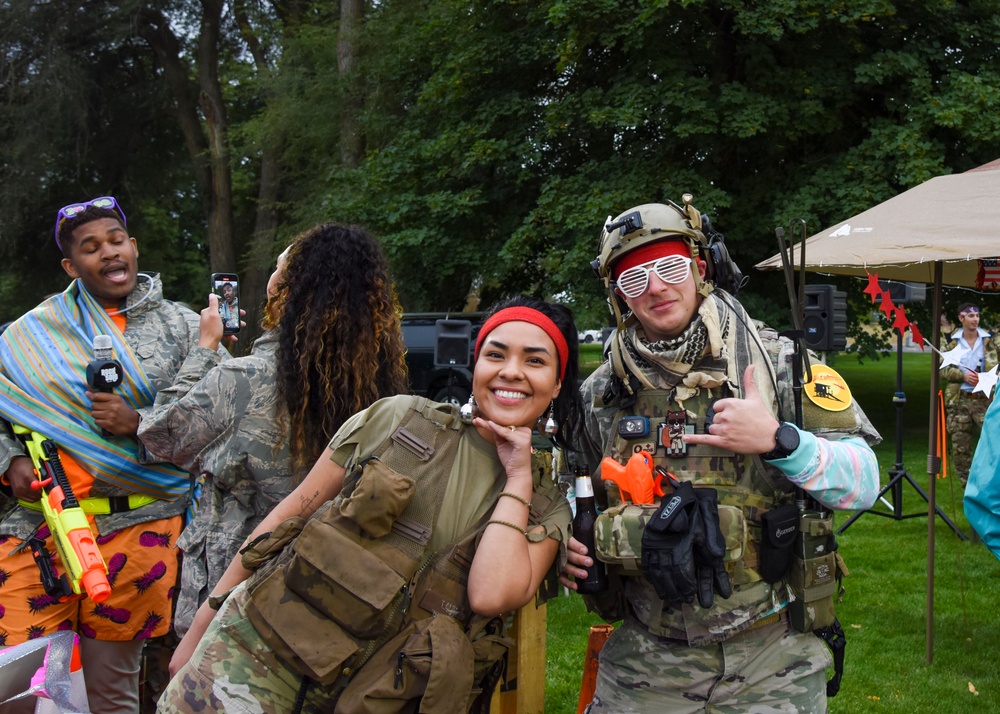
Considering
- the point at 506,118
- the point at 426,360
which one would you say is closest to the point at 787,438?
the point at 426,360

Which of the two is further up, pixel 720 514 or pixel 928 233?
pixel 928 233

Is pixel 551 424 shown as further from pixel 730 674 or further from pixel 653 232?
pixel 730 674

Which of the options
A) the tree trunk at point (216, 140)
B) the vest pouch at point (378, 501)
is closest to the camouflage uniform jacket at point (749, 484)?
the vest pouch at point (378, 501)

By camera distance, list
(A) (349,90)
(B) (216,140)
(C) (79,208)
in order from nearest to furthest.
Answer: (C) (79,208) → (A) (349,90) → (B) (216,140)

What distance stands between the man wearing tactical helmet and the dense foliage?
10054mm

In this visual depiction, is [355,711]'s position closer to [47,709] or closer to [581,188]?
[47,709]

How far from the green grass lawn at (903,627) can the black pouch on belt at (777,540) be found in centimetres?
286

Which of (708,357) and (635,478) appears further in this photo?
(708,357)

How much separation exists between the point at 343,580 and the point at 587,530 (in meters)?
0.72

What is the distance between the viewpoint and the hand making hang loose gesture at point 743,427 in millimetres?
2215

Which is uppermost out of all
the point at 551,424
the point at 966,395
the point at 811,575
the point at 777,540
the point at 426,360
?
the point at 551,424

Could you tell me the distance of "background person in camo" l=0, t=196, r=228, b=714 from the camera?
138 inches

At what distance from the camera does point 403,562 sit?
6.89 feet

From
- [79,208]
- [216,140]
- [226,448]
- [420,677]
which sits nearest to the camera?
[420,677]
